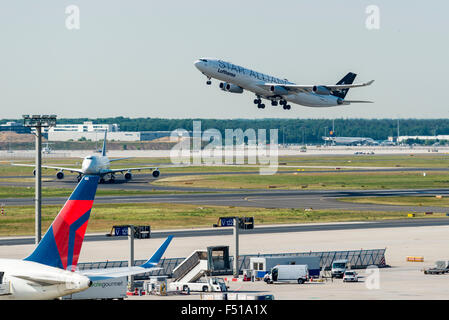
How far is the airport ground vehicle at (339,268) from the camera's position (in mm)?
75750

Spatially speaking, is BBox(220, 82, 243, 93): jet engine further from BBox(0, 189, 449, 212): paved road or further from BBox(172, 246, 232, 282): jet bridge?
BBox(172, 246, 232, 282): jet bridge

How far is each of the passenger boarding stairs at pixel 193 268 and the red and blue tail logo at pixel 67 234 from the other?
1495 inches

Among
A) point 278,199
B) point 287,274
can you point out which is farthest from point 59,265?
point 278,199

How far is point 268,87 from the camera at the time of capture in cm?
14588

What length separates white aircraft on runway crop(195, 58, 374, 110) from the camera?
136 metres

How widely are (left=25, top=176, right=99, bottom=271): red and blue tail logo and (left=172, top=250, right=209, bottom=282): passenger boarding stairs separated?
125ft

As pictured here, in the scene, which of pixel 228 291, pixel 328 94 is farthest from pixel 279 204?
pixel 228 291

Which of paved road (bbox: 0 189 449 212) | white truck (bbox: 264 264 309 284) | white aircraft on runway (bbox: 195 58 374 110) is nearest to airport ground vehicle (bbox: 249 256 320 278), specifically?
white truck (bbox: 264 264 309 284)

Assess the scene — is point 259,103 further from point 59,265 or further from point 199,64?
point 59,265

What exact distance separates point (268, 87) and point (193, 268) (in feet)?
259

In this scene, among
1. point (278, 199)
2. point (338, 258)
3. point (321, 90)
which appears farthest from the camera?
point (278, 199)

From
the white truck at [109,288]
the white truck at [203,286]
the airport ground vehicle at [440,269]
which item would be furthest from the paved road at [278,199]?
the white truck at [109,288]
